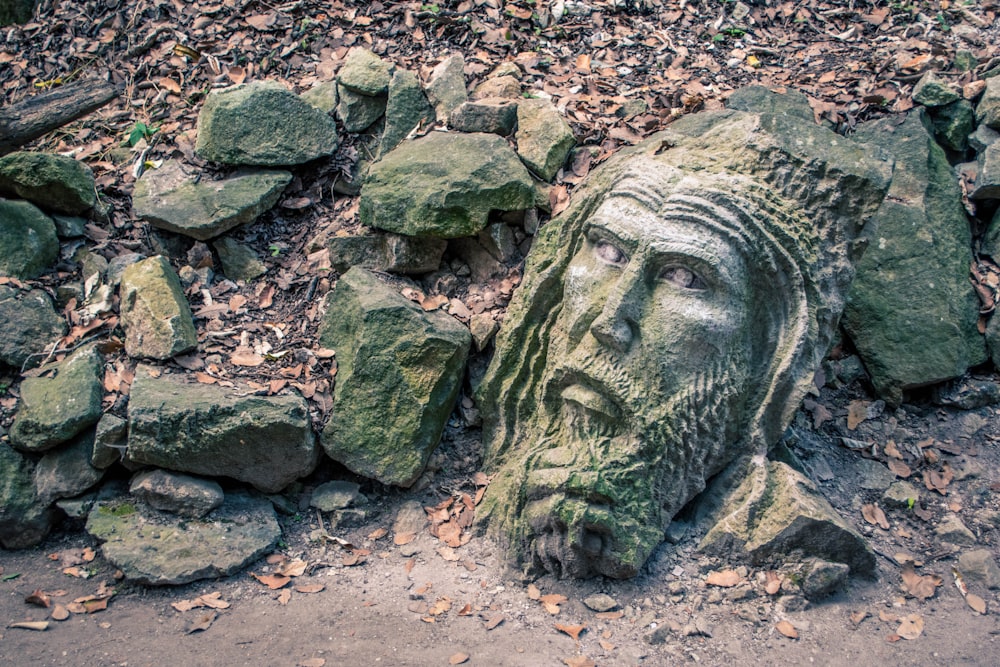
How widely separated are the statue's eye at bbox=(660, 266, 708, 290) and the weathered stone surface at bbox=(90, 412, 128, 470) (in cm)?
257

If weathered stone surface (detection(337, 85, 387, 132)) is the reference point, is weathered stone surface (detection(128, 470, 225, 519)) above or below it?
below

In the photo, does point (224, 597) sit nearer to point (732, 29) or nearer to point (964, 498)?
point (964, 498)

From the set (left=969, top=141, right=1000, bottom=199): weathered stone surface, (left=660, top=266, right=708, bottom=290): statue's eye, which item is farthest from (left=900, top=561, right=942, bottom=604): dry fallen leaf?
(left=969, top=141, right=1000, bottom=199): weathered stone surface

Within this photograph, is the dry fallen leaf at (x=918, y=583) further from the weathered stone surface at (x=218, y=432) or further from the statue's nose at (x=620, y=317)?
the weathered stone surface at (x=218, y=432)

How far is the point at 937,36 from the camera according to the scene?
589cm

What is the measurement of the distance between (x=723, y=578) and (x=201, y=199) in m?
3.41

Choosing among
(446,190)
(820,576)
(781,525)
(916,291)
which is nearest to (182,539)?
(446,190)

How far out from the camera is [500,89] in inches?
212

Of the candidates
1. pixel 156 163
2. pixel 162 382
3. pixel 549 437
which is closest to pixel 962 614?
pixel 549 437

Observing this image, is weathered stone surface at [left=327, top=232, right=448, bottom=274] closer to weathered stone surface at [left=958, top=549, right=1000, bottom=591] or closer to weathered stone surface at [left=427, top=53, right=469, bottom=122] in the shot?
weathered stone surface at [left=427, top=53, right=469, bottom=122]

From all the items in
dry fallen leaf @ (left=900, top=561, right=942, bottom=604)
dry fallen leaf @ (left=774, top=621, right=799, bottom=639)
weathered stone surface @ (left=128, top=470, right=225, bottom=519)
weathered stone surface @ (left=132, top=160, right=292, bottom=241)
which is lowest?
dry fallen leaf @ (left=900, top=561, right=942, bottom=604)

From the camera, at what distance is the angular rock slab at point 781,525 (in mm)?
3639

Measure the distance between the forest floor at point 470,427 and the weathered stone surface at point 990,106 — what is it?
7.6 inches

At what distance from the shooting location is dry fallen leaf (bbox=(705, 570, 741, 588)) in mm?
3709
